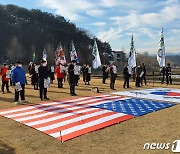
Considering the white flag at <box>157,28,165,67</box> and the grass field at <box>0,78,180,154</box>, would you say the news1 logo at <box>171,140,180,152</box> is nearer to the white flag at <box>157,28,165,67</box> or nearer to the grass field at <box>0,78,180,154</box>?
the grass field at <box>0,78,180,154</box>

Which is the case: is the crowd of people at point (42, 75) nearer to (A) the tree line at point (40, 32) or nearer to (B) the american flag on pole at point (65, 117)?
(B) the american flag on pole at point (65, 117)

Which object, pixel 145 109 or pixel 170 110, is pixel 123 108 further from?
pixel 170 110

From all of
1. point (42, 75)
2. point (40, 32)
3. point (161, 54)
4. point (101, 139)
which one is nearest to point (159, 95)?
point (42, 75)

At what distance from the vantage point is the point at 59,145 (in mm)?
6246

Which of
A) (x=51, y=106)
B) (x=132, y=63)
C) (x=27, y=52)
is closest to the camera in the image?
(x=51, y=106)

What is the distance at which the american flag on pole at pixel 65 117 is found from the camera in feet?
24.4

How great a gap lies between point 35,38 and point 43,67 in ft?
230

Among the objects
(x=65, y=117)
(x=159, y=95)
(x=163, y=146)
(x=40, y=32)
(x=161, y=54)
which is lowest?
(x=163, y=146)

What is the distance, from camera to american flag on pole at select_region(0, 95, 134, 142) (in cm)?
744

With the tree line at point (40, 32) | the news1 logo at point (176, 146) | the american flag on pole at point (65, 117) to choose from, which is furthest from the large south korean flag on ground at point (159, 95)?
the tree line at point (40, 32)

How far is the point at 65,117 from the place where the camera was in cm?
888

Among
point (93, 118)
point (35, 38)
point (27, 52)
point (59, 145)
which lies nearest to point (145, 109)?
point (93, 118)

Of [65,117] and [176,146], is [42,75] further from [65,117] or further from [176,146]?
[176,146]

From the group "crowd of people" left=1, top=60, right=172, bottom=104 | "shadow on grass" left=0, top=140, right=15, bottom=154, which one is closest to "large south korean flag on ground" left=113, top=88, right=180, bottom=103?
"crowd of people" left=1, top=60, right=172, bottom=104
